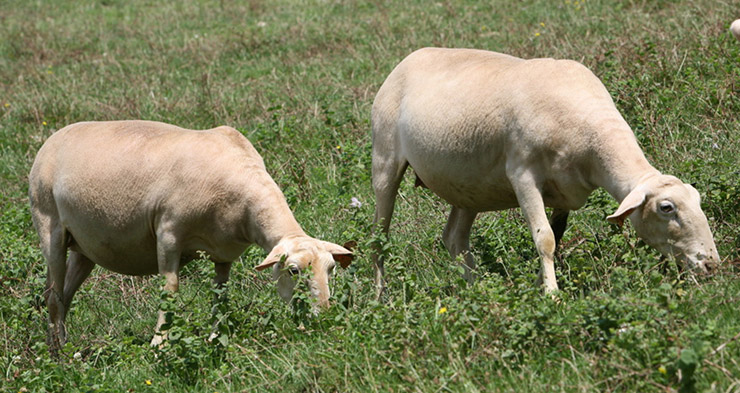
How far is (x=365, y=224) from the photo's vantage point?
6918 mm

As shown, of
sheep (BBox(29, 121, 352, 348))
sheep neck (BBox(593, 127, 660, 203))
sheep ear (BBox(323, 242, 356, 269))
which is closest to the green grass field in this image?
sheep ear (BBox(323, 242, 356, 269))

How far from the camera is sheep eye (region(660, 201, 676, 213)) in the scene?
5.33 metres

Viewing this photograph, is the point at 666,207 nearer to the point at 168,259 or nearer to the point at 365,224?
the point at 365,224

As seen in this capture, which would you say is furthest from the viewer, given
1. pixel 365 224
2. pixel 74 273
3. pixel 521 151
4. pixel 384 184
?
pixel 74 273

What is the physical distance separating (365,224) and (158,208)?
1.49 meters

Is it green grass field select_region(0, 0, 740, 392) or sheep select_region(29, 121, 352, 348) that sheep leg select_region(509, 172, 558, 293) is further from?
sheep select_region(29, 121, 352, 348)

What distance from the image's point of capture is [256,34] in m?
15.7

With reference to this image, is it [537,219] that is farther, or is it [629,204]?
[537,219]

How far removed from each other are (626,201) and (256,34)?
11.3 m

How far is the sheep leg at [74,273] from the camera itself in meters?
7.51

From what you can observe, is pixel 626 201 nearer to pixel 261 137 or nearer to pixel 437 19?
pixel 261 137

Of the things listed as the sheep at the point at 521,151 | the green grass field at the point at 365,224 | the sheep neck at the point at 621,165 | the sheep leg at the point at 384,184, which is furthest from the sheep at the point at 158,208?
the sheep neck at the point at 621,165

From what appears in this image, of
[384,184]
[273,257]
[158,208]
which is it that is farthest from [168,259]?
[384,184]

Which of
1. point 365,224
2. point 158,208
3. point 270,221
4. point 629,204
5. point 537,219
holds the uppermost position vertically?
point 629,204
